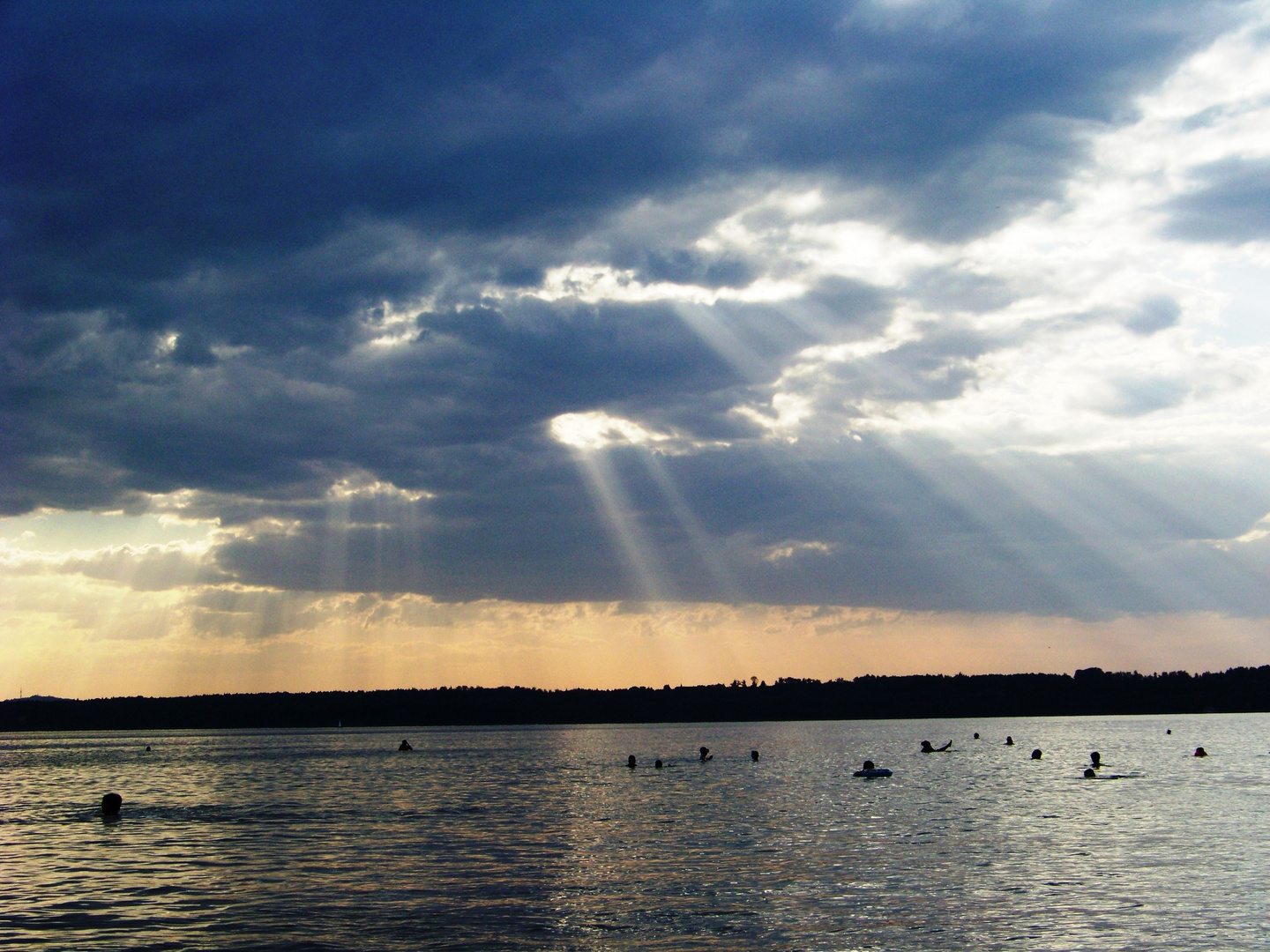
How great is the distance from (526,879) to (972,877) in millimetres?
14770

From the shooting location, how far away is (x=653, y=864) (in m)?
38.3

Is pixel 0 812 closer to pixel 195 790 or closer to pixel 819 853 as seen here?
pixel 195 790

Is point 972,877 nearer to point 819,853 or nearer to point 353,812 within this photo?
point 819,853

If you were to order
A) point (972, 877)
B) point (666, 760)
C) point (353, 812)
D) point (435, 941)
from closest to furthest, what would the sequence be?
point (435, 941), point (972, 877), point (353, 812), point (666, 760)

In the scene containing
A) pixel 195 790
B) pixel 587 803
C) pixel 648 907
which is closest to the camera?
pixel 648 907

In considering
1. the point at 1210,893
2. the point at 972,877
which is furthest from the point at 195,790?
the point at 1210,893

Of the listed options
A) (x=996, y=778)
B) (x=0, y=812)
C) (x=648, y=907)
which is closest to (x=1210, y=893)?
(x=648, y=907)

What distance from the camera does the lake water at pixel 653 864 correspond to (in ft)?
88.2

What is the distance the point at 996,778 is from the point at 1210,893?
50.8 m

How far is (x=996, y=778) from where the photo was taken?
79.6 meters

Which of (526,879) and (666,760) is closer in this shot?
(526,879)

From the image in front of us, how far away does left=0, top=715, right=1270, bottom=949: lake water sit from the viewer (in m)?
26.9

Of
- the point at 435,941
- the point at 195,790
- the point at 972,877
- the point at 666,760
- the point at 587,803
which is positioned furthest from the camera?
the point at 666,760

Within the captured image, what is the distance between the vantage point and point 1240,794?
63156mm
